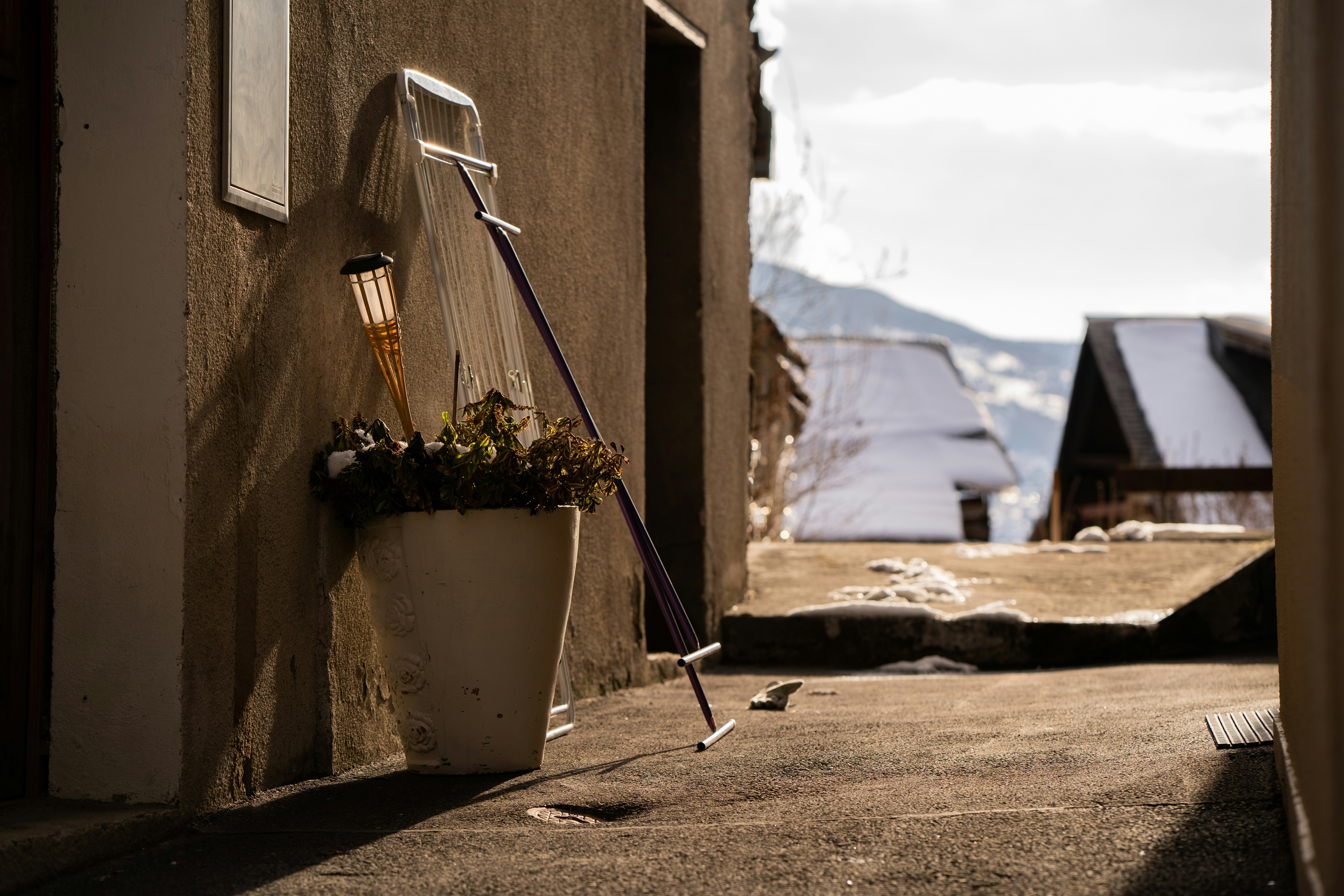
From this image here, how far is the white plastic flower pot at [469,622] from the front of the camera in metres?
2.55

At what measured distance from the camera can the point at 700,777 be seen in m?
2.62

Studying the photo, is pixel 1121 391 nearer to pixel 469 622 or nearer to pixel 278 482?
pixel 469 622

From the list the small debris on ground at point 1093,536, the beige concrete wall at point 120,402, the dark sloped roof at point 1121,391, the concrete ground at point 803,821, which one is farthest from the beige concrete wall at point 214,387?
the dark sloped roof at point 1121,391

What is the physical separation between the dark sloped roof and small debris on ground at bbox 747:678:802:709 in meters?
11.1

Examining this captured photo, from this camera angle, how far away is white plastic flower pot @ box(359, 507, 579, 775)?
101 inches

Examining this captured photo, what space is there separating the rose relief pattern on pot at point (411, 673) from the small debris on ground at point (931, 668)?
2.60 m

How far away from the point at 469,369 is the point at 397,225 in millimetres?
402

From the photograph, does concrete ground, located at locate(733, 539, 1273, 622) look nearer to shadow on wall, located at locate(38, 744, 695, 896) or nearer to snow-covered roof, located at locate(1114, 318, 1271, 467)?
shadow on wall, located at locate(38, 744, 695, 896)

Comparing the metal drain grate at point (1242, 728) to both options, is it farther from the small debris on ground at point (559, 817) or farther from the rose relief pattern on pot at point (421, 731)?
the rose relief pattern on pot at point (421, 731)

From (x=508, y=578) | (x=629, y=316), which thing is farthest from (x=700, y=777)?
(x=629, y=316)

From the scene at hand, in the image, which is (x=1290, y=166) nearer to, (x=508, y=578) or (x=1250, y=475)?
(x=508, y=578)

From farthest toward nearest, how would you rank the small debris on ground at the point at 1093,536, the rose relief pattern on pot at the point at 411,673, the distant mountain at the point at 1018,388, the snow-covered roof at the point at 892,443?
the distant mountain at the point at 1018,388 < the snow-covered roof at the point at 892,443 < the small debris on ground at the point at 1093,536 < the rose relief pattern on pot at the point at 411,673

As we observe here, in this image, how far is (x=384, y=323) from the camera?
2.81 metres

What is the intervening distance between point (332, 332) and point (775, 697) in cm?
176
